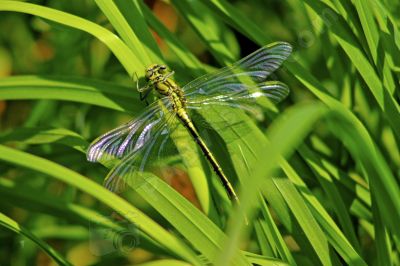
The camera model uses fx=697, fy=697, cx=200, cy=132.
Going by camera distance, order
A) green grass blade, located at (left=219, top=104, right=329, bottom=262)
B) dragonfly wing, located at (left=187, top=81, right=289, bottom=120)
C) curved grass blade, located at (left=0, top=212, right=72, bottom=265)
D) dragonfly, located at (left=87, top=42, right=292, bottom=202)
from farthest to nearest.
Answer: dragonfly wing, located at (left=187, top=81, right=289, bottom=120), dragonfly, located at (left=87, top=42, right=292, bottom=202), curved grass blade, located at (left=0, top=212, right=72, bottom=265), green grass blade, located at (left=219, top=104, right=329, bottom=262)

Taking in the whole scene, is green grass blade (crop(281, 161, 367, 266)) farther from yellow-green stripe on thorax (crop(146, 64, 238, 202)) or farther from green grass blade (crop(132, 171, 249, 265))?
green grass blade (crop(132, 171, 249, 265))

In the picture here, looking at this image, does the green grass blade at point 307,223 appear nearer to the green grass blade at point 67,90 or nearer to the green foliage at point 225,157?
the green foliage at point 225,157

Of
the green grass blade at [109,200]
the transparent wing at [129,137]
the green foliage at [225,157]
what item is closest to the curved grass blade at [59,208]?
the green foliage at [225,157]

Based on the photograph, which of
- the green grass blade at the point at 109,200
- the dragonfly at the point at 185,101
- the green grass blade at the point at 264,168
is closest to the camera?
the green grass blade at the point at 264,168

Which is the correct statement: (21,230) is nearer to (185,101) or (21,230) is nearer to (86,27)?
(86,27)

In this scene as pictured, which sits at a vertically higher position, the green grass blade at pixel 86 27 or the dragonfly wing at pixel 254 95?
the green grass blade at pixel 86 27

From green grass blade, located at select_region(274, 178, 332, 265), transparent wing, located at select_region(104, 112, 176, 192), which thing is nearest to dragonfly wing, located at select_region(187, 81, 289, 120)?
transparent wing, located at select_region(104, 112, 176, 192)

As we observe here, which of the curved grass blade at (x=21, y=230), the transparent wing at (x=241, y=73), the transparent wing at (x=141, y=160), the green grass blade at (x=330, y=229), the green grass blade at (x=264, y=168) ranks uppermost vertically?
the transparent wing at (x=241, y=73)
